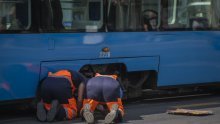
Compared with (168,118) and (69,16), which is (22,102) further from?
(168,118)

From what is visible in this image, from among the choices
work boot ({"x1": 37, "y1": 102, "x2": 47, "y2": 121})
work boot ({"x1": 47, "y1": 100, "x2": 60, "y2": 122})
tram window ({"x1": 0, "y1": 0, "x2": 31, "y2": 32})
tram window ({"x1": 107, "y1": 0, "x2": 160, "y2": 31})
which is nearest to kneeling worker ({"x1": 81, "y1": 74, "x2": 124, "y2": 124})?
work boot ({"x1": 47, "y1": 100, "x2": 60, "y2": 122})

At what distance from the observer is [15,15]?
8.73 metres

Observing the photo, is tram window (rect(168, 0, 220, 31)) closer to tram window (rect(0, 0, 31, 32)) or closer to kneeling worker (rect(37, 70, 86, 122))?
kneeling worker (rect(37, 70, 86, 122))

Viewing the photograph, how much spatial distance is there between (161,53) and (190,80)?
104 centimetres

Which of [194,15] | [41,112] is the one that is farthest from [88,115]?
[194,15]

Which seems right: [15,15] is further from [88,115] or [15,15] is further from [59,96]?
[88,115]

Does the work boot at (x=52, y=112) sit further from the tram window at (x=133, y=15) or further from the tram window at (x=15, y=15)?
the tram window at (x=133, y=15)

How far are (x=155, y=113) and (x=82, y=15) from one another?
2.10 m

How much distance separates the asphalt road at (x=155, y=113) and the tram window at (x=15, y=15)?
1485mm

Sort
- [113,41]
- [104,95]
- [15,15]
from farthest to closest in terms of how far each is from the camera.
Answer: [113,41] → [104,95] → [15,15]

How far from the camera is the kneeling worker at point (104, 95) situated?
28.7ft

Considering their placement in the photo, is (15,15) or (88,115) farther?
(15,15)

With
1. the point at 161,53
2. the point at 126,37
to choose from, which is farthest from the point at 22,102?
the point at 161,53

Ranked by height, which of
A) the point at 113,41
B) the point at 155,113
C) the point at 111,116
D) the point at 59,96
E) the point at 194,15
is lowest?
the point at 155,113
